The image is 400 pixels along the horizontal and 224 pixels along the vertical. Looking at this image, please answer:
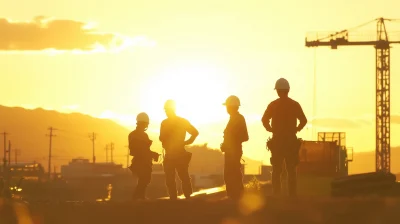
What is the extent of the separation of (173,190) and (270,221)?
4.80 m

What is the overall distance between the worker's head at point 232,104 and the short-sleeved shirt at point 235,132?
12 centimetres

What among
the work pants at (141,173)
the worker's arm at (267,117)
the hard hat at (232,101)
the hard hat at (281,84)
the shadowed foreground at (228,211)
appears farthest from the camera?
the work pants at (141,173)

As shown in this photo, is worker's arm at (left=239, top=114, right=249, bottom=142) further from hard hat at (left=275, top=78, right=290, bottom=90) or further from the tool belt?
hard hat at (left=275, top=78, right=290, bottom=90)

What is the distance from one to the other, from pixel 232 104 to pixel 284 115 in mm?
1238

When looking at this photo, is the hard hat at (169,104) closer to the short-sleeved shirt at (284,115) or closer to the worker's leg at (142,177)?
the short-sleeved shirt at (284,115)

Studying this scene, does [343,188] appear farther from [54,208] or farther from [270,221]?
[54,208]

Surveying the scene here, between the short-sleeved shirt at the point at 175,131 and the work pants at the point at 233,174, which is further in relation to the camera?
the short-sleeved shirt at the point at 175,131

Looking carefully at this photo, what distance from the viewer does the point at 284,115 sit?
1003 inches

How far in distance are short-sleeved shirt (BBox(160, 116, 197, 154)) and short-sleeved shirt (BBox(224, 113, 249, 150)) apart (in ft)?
4.04

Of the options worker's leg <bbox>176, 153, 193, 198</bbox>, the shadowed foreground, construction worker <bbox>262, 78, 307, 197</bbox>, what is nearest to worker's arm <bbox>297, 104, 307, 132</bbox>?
construction worker <bbox>262, 78, 307, 197</bbox>

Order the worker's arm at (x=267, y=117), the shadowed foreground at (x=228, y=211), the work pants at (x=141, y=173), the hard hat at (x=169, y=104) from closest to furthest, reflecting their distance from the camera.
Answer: the shadowed foreground at (x=228, y=211) < the worker's arm at (x=267, y=117) < the hard hat at (x=169, y=104) < the work pants at (x=141, y=173)

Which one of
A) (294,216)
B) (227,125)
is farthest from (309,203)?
(227,125)

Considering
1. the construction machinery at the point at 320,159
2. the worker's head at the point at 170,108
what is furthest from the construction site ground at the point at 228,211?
the construction machinery at the point at 320,159

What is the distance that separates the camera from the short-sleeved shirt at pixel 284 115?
83.6 feet
